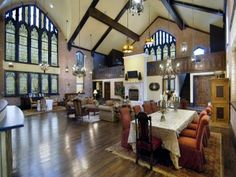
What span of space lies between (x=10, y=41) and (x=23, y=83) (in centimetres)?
283

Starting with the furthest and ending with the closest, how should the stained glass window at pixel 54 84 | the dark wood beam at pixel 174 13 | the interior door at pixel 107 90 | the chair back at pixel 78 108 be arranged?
the interior door at pixel 107 90 → the stained glass window at pixel 54 84 → the dark wood beam at pixel 174 13 → the chair back at pixel 78 108

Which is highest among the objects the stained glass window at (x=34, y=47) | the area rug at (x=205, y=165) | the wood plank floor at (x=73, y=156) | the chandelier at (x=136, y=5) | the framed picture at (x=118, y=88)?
the stained glass window at (x=34, y=47)

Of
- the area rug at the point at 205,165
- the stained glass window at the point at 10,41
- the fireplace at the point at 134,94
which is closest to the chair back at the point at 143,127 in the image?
the area rug at the point at 205,165

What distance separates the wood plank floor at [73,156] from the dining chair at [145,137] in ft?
1.16

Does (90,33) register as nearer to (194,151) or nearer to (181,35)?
(181,35)

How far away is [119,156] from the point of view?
346cm

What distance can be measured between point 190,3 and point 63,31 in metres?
9.41

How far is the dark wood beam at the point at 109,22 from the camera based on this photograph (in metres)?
10.8

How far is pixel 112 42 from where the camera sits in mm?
15070

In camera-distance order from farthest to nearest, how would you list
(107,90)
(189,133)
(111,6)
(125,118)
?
Result: 1. (107,90)
2. (111,6)
3. (125,118)
4. (189,133)

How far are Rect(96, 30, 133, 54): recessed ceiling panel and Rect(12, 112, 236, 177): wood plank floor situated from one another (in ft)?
35.8

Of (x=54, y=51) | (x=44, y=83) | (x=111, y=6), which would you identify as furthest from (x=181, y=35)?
(x=44, y=83)

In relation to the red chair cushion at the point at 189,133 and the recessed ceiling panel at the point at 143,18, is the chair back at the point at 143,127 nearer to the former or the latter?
the red chair cushion at the point at 189,133

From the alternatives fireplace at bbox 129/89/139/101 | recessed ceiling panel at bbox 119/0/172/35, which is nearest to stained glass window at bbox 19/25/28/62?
recessed ceiling panel at bbox 119/0/172/35
